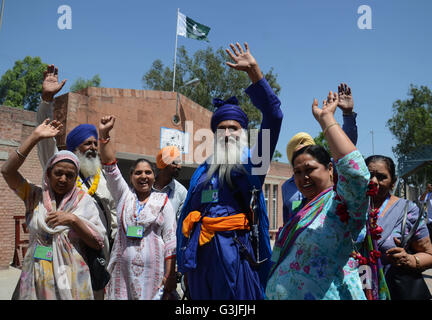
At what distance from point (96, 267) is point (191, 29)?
17233 millimetres

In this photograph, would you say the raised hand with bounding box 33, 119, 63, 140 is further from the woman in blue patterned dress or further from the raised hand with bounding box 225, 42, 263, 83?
the woman in blue patterned dress

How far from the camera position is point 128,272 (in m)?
3.05

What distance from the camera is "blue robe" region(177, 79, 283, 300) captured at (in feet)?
8.17

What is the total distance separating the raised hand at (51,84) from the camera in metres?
3.09

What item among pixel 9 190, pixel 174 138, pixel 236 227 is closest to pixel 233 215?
pixel 236 227

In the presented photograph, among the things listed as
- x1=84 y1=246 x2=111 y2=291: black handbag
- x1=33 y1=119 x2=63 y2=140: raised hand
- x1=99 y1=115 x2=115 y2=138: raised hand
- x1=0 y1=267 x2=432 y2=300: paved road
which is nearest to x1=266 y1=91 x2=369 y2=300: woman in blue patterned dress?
x1=84 y1=246 x2=111 y2=291: black handbag

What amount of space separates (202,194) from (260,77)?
3.27ft

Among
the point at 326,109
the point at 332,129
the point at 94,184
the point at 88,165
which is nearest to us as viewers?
the point at 332,129

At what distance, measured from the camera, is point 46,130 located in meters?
2.75

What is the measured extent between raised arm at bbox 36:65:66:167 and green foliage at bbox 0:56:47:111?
102ft

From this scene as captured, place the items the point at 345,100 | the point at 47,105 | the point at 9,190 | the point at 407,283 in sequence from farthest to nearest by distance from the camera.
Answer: the point at 9,190 < the point at 47,105 < the point at 345,100 < the point at 407,283

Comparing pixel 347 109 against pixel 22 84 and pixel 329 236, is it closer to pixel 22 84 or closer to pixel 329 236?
pixel 329 236
